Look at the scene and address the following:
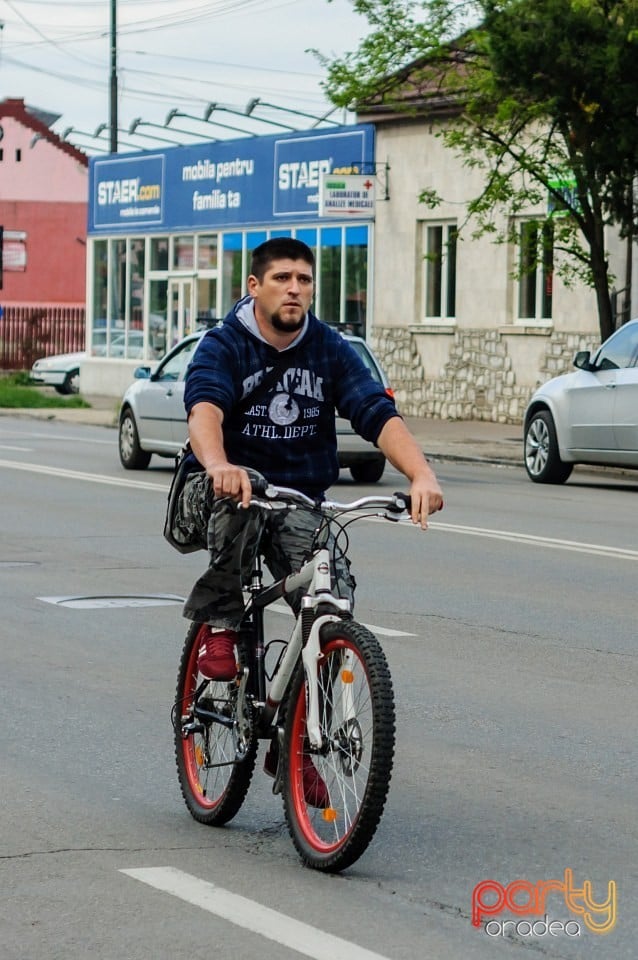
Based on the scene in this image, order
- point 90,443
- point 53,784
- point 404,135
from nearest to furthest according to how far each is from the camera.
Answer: point 53,784 < point 90,443 < point 404,135

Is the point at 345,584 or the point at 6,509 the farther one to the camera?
the point at 6,509

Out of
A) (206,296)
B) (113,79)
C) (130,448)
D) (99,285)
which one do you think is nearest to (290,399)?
(130,448)

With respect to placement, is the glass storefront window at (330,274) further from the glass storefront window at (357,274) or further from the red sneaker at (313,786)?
the red sneaker at (313,786)

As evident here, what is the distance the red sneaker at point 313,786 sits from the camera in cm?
541

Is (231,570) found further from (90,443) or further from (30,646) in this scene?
(90,443)

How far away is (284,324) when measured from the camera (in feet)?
18.8

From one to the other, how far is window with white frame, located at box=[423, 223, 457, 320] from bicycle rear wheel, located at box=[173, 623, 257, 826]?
91.5 feet

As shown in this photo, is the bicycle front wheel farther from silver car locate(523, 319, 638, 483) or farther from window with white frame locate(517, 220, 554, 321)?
window with white frame locate(517, 220, 554, 321)

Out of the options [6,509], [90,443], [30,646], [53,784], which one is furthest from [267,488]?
[90,443]

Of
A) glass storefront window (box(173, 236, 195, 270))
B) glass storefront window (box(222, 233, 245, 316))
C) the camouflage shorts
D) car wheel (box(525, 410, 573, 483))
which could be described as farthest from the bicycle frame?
glass storefront window (box(173, 236, 195, 270))

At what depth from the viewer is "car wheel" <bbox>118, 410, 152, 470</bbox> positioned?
21.4 m

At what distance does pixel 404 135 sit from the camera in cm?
3456

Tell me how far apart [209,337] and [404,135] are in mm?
29365

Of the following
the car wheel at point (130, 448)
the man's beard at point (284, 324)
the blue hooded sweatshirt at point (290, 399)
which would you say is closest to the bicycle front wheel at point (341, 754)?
the blue hooded sweatshirt at point (290, 399)
